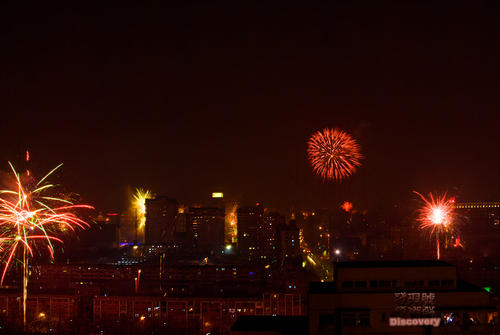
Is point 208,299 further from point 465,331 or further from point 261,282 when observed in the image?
point 465,331

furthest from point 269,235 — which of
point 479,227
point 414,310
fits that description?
point 414,310

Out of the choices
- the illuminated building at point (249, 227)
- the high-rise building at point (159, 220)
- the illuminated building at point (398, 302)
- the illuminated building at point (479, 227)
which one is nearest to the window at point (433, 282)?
the illuminated building at point (398, 302)

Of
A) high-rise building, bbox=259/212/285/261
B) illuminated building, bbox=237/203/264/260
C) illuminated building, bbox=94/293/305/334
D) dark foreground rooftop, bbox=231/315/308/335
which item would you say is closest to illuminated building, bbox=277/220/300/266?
high-rise building, bbox=259/212/285/261

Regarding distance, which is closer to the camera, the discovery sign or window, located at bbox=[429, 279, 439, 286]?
the discovery sign

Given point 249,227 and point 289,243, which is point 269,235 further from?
point 289,243

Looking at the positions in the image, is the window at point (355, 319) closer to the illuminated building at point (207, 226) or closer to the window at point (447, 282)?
the window at point (447, 282)

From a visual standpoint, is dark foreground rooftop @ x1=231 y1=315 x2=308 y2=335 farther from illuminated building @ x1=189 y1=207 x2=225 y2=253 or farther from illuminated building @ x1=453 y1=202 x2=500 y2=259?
illuminated building @ x1=189 y1=207 x2=225 y2=253
